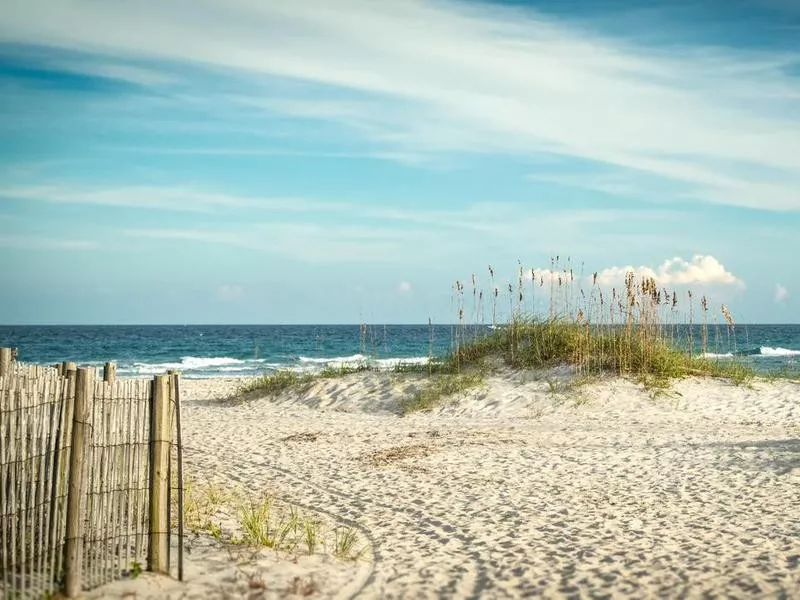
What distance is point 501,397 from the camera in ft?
53.4

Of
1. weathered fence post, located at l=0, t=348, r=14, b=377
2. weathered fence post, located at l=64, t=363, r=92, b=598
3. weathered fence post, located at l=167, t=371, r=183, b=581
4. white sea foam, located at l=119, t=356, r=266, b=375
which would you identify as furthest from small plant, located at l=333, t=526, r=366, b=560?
white sea foam, located at l=119, t=356, r=266, b=375

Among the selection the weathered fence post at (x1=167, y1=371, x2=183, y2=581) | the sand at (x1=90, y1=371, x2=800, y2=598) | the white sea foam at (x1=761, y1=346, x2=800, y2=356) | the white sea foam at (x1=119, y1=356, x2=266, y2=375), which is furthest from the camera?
the white sea foam at (x1=761, y1=346, x2=800, y2=356)

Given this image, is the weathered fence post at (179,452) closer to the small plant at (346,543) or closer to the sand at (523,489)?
the sand at (523,489)

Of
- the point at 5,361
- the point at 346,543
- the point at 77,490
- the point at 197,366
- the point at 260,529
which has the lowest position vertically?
the point at 197,366

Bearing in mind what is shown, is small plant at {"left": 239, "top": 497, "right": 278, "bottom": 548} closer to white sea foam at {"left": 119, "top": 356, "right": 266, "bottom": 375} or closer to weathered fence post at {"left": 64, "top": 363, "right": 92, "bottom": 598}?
weathered fence post at {"left": 64, "top": 363, "right": 92, "bottom": 598}

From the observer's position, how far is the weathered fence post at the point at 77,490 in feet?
17.7

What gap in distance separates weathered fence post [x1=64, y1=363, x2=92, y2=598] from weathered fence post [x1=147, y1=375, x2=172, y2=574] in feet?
1.45

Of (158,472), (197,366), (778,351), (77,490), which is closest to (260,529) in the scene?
(158,472)

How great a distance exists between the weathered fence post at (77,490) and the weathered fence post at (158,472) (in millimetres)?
441

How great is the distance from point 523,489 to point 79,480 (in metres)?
5.06

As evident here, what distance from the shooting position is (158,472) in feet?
18.9

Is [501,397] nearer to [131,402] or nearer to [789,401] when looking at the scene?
[789,401]

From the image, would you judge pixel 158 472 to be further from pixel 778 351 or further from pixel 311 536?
pixel 778 351

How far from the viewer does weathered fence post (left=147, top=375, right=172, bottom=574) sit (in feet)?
18.8
